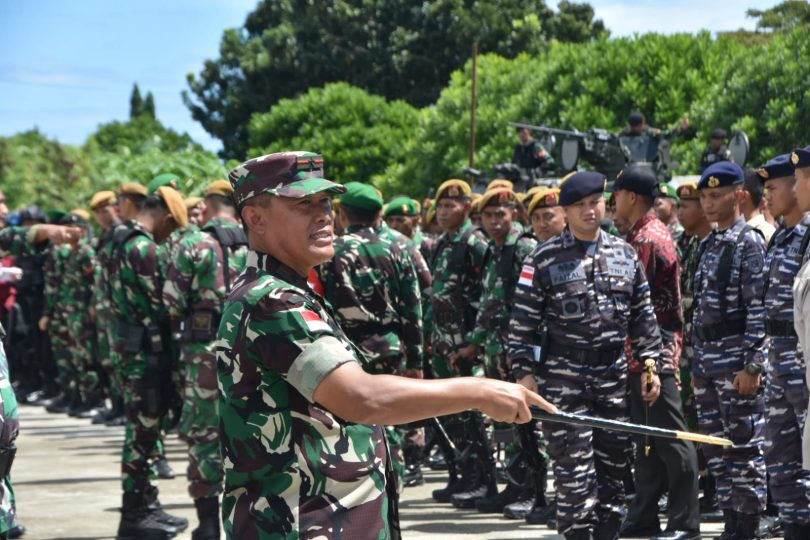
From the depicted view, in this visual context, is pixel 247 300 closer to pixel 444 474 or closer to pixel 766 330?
pixel 766 330

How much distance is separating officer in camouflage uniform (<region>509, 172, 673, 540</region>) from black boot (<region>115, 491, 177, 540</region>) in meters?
3.05

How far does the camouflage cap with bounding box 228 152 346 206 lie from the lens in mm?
3623

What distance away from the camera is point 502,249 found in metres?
9.43

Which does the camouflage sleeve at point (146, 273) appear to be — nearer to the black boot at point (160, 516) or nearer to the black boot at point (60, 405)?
the black boot at point (160, 516)

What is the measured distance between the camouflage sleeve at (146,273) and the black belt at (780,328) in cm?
415

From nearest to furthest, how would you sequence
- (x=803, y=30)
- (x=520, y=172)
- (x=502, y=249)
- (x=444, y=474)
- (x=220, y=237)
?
(x=220, y=237) < (x=502, y=249) < (x=444, y=474) < (x=520, y=172) < (x=803, y=30)

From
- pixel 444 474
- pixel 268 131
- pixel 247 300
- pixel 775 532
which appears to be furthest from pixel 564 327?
pixel 268 131

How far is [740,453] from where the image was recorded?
307 inches

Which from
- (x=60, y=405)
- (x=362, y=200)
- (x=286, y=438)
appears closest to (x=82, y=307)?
(x=60, y=405)

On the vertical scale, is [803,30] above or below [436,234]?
above

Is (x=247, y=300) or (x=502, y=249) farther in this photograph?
(x=502, y=249)

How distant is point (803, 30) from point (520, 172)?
1268cm

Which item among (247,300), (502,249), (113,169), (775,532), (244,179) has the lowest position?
(775,532)

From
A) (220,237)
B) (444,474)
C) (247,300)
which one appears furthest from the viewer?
(444,474)
